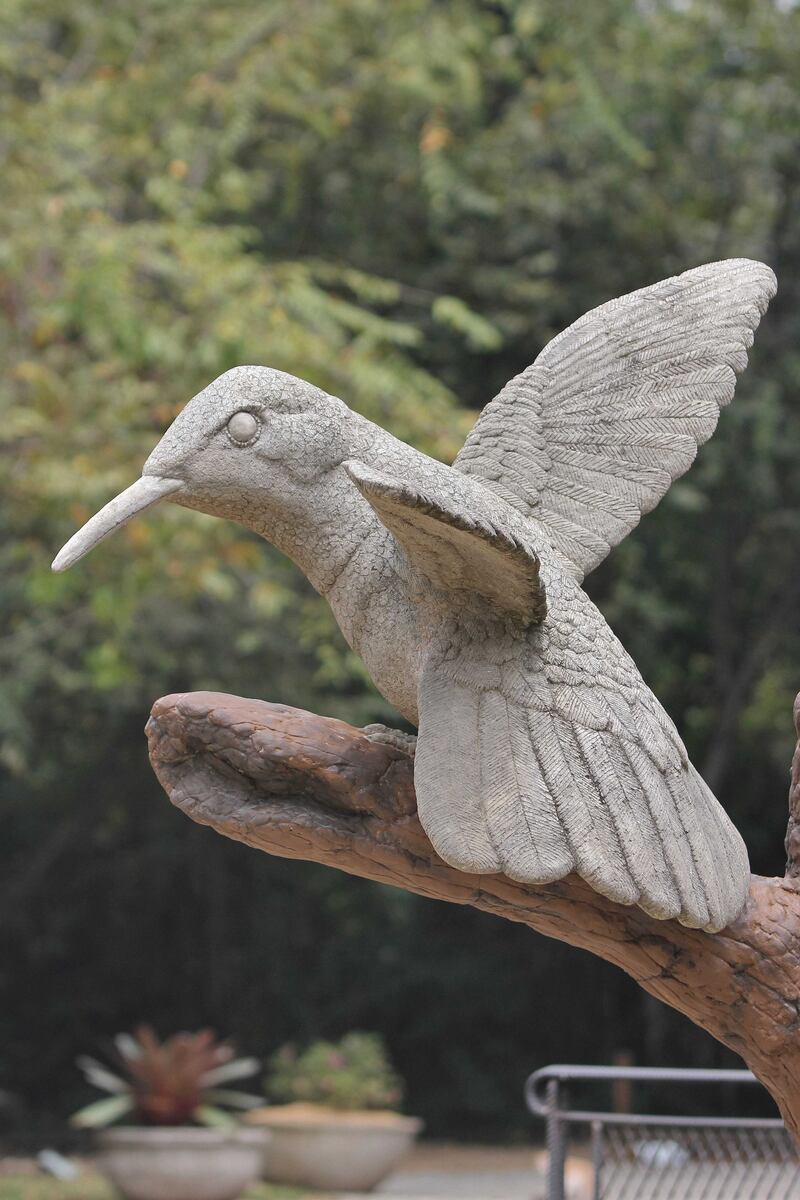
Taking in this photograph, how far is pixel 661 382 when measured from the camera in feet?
8.00

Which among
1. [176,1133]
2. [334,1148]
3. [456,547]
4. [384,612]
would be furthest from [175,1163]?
[456,547]

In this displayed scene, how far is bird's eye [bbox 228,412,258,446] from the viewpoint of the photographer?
81.1 inches

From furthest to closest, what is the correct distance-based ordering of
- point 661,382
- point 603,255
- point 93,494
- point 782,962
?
1. point 603,255
2. point 93,494
3. point 661,382
4. point 782,962

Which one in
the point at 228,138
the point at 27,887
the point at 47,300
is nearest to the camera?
the point at 47,300

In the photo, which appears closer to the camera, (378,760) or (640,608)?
(378,760)

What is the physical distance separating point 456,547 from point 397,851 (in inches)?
21.8

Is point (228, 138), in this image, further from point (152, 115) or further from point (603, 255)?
point (603, 255)

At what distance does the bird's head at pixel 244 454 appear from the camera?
205 centimetres

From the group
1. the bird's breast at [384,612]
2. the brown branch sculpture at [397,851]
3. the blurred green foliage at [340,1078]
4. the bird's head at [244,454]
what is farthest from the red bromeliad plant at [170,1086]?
the bird's head at [244,454]

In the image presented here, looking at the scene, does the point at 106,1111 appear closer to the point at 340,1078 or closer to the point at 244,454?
the point at 340,1078

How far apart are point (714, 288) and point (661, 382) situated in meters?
0.18

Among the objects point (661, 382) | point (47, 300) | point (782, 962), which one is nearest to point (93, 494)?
point (47, 300)

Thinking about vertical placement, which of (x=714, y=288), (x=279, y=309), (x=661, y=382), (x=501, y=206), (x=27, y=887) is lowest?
(x=27, y=887)

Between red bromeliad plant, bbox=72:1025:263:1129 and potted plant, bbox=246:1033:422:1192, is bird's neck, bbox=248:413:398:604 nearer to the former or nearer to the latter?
red bromeliad plant, bbox=72:1025:263:1129
